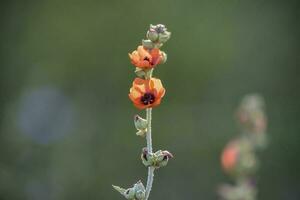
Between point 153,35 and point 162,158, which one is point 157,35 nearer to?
point 153,35

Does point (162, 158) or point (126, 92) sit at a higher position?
point (126, 92)

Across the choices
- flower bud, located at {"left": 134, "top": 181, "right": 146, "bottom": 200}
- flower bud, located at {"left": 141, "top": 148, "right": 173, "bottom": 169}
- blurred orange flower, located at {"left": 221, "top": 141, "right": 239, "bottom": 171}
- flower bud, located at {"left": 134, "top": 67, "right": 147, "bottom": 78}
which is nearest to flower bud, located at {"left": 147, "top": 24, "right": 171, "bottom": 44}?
flower bud, located at {"left": 134, "top": 67, "right": 147, "bottom": 78}

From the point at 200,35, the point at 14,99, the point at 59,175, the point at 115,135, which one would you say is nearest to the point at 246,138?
the point at 59,175

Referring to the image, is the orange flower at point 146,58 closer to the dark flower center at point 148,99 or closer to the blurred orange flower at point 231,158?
the dark flower center at point 148,99

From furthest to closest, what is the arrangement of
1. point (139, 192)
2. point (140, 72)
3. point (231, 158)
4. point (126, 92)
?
point (126, 92) → point (231, 158) → point (140, 72) → point (139, 192)

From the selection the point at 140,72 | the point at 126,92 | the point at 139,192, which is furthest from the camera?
the point at 126,92

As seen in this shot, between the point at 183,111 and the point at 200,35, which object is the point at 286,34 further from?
the point at 183,111

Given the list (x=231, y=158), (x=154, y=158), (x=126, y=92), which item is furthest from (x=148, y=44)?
(x=126, y=92)

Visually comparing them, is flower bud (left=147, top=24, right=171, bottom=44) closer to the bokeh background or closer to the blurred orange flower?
the blurred orange flower
